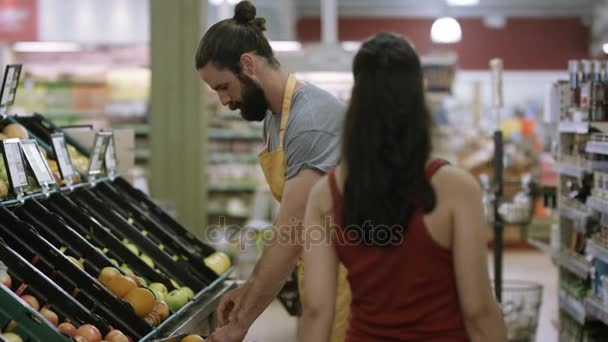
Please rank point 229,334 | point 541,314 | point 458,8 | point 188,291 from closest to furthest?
1. point 229,334
2. point 188,291
3. point 541,314
4. point 458,8

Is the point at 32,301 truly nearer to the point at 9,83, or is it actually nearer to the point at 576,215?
the point at 9,83

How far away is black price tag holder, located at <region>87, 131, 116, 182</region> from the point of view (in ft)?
13.3

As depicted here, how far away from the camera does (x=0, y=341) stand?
244cm

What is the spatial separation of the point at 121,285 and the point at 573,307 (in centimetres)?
287

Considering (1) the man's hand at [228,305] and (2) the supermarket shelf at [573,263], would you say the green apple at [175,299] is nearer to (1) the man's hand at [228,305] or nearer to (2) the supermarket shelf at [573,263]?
(1) the man's hand at [228,305]

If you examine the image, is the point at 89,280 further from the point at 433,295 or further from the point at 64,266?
the point at 433,295

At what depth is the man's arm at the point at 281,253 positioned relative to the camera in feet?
9.25

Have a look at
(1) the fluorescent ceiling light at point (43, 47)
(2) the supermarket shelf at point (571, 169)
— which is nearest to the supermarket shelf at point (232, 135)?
(1) the fluorescent ceiling light at point (43, 47)

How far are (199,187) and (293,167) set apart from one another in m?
6.82

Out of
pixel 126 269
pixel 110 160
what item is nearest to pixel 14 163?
pixel 126 269

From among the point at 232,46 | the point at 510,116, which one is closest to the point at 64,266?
the point at 232,46

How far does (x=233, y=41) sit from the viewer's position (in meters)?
2.99

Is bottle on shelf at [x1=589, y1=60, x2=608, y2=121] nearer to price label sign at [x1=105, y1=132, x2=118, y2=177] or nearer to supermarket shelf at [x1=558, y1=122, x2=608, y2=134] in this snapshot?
supermarket shelf at [x1=558, y1=122, x2=608, y2=134]

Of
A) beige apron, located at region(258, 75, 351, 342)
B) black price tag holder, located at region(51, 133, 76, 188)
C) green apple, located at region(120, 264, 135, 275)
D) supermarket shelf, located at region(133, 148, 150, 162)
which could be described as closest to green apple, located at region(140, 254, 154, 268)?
green apple, located at region(120, 264, 135, 275)
